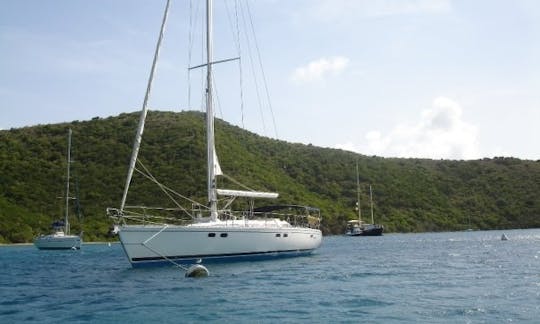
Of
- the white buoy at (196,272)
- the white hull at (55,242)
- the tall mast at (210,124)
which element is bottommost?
the white buoy at (196,272)

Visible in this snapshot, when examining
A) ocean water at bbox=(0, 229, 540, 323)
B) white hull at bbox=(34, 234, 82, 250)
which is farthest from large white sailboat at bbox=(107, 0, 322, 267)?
white hull at bbox=(34, 234, 82, 250)

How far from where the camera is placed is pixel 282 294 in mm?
20375

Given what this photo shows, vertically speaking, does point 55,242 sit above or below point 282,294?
above

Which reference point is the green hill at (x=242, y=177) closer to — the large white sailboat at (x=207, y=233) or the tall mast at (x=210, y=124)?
the large white sailboat at (x=207, y=233)

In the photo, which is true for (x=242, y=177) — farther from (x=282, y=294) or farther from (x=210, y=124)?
(x=282, y=294)

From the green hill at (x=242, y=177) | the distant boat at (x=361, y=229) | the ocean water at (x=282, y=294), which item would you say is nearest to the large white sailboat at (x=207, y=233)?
the ocean water at (x=282, y=294)

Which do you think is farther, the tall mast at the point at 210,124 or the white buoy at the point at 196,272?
the tall mast at the point at 210,124

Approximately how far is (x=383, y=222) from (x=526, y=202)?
28.5m

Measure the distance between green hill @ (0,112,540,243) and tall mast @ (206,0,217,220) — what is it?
122ft

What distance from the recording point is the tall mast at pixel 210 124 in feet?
102

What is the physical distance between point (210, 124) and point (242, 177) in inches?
1858

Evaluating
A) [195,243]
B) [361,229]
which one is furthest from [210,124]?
[361,229]

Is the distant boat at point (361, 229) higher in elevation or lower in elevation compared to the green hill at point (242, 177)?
lower

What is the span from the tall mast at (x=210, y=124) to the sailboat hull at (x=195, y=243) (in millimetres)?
1592
